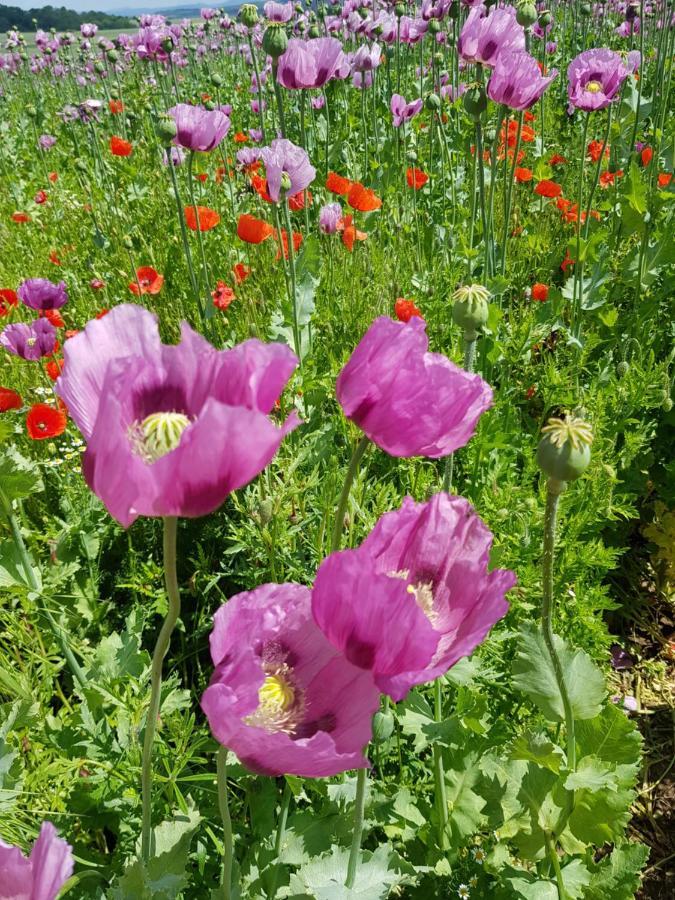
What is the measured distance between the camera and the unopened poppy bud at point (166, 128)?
7.24 ft

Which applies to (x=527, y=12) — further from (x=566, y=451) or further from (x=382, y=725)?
(x=382, y=725)

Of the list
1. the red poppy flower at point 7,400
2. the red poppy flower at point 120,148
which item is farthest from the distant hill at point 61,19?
the red poppy flower at point 7,400

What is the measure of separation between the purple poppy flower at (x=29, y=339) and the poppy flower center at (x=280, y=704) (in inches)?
70.7

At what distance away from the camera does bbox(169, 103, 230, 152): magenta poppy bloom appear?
2291 millimetres

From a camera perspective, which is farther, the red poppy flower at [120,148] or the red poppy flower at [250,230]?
the red poppy flower at [120,148]

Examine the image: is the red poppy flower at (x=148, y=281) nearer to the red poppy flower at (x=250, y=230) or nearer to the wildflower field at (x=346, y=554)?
the wildflower field at (x=346, y=554)

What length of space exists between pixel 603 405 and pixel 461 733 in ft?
4.15

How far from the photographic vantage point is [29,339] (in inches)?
91.0

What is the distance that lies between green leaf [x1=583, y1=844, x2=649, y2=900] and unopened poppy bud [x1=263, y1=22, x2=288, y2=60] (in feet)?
7.13

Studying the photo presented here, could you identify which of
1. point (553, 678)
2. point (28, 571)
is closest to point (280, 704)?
point (553, 678)

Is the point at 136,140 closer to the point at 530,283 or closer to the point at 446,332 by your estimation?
the point at 530,283

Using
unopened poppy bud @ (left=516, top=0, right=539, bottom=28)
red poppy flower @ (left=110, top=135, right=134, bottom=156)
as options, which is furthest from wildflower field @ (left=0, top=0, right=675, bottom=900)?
red poppy flower @ (left=110, top=135, right=134, bottom=156)

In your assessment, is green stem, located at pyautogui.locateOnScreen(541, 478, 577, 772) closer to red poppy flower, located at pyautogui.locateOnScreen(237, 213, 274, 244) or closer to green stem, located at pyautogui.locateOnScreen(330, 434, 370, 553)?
green stem, located at pyautogui.locateOnScreen(330, 434, 370, 553)

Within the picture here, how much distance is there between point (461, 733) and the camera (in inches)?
48.9
